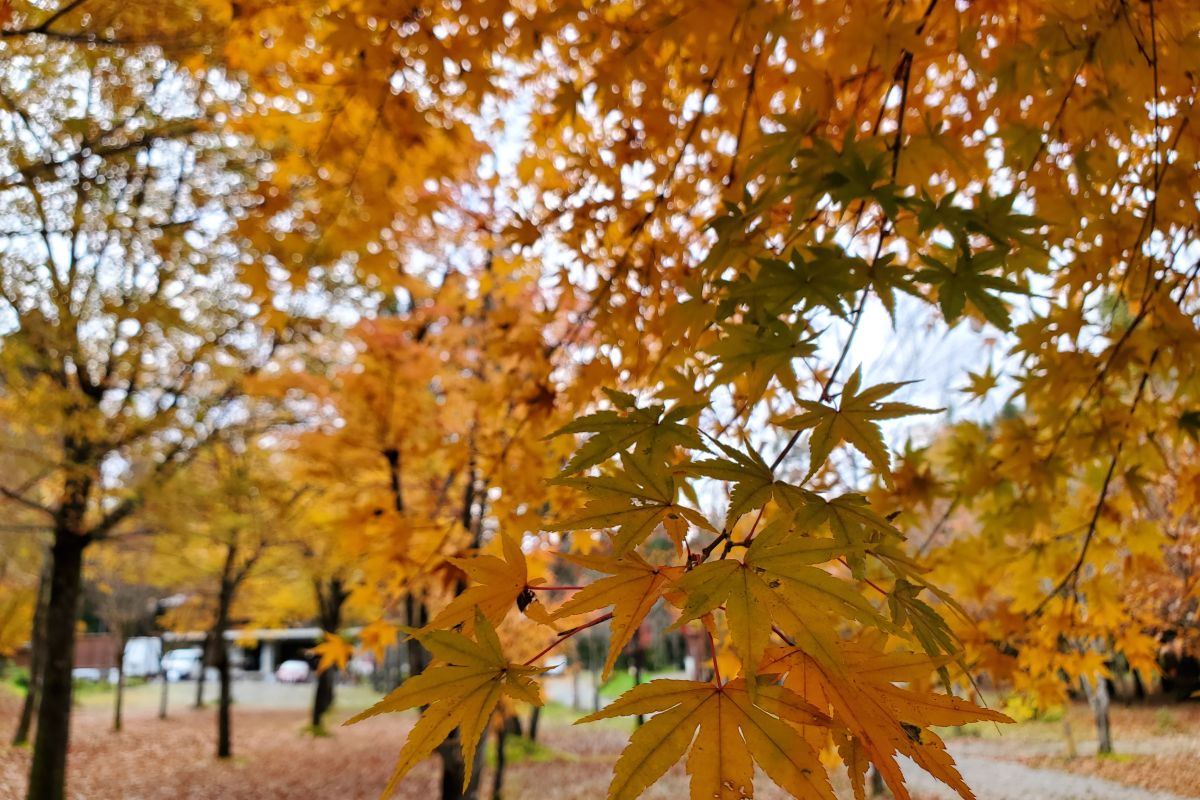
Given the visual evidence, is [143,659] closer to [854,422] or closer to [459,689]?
[459,689]

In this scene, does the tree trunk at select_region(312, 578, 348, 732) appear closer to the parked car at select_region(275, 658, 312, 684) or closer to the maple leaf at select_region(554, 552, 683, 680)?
the parked car at select_region(275, 658, 312, 684)

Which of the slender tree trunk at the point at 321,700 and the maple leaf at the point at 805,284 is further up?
the maple leaf at the point at 805,284

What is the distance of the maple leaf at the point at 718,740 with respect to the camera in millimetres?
472

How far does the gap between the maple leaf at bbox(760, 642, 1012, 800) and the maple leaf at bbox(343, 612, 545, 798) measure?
0.68 feet

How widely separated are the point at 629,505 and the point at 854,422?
0.72ft

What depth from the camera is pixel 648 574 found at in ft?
1.85

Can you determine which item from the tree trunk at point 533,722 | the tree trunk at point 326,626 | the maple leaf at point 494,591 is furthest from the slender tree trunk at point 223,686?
the maple leaf at point 494,591

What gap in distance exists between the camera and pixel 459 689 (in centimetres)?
54

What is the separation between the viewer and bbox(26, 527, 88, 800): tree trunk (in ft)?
16.6

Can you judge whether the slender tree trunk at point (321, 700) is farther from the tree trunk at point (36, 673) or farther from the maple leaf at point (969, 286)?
the maple leaf at point (969, 286)

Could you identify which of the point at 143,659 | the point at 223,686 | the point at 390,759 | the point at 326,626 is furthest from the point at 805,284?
the point at 143,659

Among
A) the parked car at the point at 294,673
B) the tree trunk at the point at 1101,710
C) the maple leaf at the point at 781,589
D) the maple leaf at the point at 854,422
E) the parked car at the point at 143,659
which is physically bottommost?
the parked car at the point at 294,673

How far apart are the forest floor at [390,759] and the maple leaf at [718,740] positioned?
0.25 meters

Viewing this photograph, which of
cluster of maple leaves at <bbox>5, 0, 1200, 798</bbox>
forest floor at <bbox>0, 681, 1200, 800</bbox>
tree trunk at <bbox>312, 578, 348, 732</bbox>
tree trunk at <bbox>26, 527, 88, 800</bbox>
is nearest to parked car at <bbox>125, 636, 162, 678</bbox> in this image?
forest floor at <bbox>0, 681, 1200, 800</bbox>
